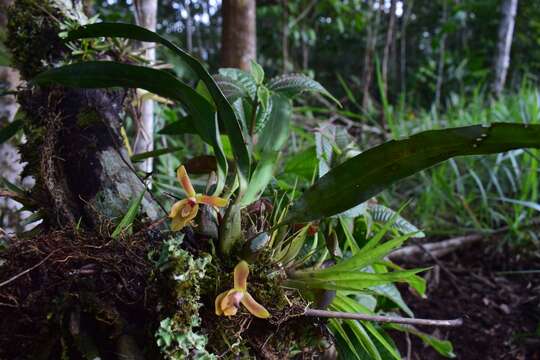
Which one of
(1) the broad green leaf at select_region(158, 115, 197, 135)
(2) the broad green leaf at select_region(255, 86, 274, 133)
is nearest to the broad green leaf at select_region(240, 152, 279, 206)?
(2) the broad green leaf at select_region(255, 86, 274, 133)

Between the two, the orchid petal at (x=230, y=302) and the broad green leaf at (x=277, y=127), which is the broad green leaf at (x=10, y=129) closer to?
the broad green leaf at (x=277, y=127)

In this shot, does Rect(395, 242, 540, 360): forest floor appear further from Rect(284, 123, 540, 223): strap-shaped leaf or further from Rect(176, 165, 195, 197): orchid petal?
Rect(176, 165, 195, 197): orchid petal

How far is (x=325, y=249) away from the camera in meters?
0.78

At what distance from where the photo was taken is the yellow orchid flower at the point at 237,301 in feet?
1.79

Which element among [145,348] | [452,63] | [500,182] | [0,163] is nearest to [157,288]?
[145,348]

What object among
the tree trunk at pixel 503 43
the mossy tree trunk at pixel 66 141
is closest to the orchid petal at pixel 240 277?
the mossy tree trunk at pixel 66 141

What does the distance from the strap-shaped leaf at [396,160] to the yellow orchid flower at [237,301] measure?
0.11 metres

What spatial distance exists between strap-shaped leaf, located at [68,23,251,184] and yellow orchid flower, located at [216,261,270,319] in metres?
0.15

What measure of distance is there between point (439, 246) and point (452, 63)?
151 inches

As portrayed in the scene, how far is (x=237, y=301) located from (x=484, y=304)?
1114 millimetres

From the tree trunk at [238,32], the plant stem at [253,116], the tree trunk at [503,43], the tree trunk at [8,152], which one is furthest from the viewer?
the tree trunk at [503,43]

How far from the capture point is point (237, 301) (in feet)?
1.79

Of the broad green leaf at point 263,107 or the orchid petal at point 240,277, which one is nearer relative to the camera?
the orchid petal at point 240,277

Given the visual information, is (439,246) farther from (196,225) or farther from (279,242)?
(196,225)
